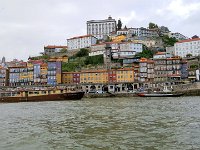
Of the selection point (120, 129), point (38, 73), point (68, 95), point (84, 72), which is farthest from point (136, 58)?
point (120, 129)

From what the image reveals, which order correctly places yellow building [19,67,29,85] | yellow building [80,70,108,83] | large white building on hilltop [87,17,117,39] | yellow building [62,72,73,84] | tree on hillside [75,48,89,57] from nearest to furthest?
1. yellow building [80,70,108,83]
2. yellow building [62,72,73,84]
3. yellow building [19,67,29,85]
4. tree on hillside [75,48,89,57]
5. large white building on hilltop [87,17,117,39]

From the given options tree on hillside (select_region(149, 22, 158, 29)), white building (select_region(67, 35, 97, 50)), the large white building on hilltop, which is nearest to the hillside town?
white building (select_region(67, 35, 97, 50))

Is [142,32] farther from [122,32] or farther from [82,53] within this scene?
[82,53]

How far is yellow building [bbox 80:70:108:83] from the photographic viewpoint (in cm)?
8756

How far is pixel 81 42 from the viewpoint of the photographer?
122m

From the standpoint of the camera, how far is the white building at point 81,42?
397 feet

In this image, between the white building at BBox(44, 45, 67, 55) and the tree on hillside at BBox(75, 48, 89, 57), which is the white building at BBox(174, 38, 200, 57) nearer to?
the tree on hillside at BBox(75, 48, 89, 57)

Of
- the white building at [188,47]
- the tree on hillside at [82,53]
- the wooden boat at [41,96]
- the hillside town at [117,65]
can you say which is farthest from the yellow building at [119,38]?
the wooden boat at [41,96]

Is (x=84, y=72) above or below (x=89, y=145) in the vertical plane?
above

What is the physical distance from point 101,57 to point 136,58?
12.3 meters

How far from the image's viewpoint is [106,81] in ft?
286

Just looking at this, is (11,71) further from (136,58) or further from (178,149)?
(178,149)

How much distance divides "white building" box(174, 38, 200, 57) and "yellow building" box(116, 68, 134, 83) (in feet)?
88.4

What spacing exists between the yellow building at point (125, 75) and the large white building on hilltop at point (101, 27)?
5441 centimetres
